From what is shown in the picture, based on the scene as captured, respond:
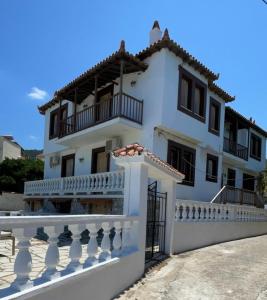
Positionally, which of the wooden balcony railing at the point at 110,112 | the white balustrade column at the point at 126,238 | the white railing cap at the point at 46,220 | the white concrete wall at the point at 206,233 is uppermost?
the wooden balcony railing at the point at 110,112

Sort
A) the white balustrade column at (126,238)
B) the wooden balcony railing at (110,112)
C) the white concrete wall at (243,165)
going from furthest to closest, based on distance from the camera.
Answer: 1. the white concrete wall at (243,165)
2. the wooden balcony railing at (110,112)
3. the white balustrade column at (126,238)

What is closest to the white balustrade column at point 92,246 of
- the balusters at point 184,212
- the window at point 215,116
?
the balusters at point 184,212

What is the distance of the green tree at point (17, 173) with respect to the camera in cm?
3162

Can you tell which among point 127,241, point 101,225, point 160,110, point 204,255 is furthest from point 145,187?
point 160,110

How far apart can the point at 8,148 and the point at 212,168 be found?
3102cm

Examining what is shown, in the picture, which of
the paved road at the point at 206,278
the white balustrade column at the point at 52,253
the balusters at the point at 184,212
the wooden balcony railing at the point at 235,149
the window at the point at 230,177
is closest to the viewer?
the white balustrade column at the point at 52,253

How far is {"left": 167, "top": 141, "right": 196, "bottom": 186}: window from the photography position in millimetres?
16344

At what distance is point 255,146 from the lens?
25844mm

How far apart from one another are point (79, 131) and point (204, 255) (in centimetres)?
961

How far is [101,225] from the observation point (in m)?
5.75

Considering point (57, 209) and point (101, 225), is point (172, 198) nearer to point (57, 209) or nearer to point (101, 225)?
point (101, 225)

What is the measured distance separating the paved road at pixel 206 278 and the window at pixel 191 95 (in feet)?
25.5

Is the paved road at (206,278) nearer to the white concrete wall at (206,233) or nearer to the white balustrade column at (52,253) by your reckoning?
the white concrete wall at (206,233)

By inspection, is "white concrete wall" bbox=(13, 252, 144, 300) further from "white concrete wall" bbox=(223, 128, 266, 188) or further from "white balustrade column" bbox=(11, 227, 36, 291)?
"white concrete wall" bbox=(223, 128, 266, 188)
